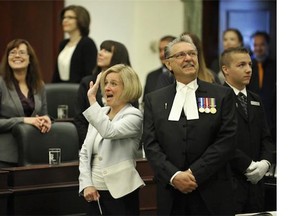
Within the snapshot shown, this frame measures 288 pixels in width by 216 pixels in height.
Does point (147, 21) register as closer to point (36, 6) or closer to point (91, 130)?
point (36, 6)

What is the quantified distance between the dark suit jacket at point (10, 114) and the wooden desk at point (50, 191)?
46cm

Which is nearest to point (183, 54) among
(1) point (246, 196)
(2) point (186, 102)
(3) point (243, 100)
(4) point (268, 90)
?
(2) point (186, 102)

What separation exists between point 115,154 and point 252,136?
0.88m

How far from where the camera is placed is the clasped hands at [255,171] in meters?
4.00

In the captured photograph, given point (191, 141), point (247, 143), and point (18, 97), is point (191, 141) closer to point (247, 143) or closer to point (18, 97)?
point (247, 143)

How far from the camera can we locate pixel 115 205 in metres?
3.96

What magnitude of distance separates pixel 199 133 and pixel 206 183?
28cm

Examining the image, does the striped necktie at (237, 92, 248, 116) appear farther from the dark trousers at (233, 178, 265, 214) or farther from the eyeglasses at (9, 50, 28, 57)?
the eyeglasses at (9, 50, 28, 57)

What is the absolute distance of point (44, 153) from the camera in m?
5.05

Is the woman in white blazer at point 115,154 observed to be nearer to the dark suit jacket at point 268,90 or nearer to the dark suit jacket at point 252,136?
the dark suit jacket at point 252,136

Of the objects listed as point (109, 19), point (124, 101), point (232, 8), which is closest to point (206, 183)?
point (124, 101)

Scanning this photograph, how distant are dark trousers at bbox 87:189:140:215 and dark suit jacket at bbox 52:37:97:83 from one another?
2.78m

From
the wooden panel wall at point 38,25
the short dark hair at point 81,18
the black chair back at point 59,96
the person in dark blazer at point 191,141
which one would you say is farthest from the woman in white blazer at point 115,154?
the wooden panel wall at point 38,25

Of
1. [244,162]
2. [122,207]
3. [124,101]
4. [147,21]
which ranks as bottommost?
[122,207]
